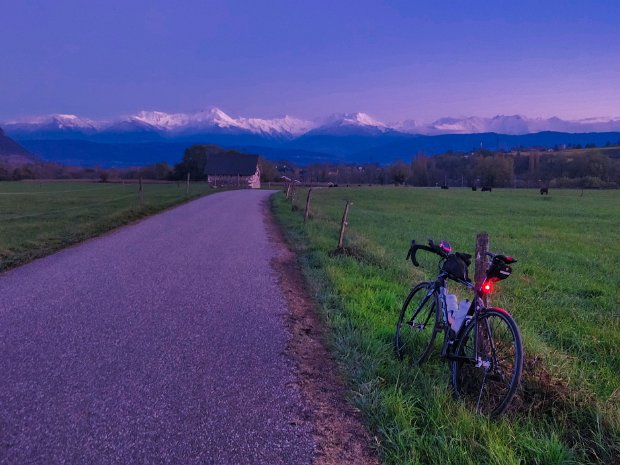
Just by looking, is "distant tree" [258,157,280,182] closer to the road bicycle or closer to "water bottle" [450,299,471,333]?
the road bicycle

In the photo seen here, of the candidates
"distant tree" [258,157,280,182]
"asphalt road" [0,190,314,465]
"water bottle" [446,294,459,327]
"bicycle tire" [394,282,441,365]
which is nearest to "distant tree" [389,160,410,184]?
"distant tree" [258,157,280,182]

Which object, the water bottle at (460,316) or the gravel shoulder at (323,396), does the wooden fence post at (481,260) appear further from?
the gravel shoulder at (323,396)

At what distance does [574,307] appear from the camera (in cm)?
741

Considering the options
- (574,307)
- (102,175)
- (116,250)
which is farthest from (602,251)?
(102,175)

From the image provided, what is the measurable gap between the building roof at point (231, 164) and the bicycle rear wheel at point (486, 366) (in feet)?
256

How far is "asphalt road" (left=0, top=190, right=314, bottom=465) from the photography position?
3.09 meters

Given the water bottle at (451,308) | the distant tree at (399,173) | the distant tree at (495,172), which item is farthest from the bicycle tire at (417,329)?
the distant tree at (399,173)

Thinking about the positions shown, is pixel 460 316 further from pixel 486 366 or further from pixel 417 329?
pixel 417 329

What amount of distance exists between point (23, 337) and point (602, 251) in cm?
1456

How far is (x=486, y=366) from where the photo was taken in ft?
11.7

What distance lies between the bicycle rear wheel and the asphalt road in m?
1.31

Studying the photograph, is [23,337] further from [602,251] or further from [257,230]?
[602,251]

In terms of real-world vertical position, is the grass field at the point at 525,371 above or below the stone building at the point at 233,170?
below

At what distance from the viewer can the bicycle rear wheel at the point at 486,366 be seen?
11.5 feet
